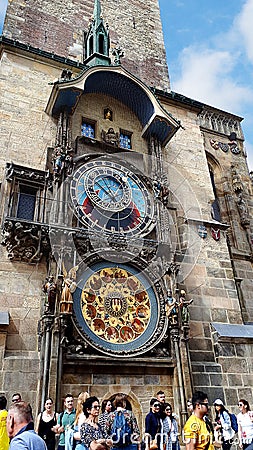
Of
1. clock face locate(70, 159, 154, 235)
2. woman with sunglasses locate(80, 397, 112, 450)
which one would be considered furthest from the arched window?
woman with sunglasses locate(80, 397, 112, 450)

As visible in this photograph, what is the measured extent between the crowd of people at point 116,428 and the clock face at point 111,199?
14.0ft

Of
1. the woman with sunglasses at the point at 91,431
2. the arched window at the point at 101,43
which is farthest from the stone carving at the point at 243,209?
the woman with sunglasses at the point at 91,431

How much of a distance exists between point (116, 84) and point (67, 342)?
6.98m

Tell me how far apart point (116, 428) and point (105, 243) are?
424cm

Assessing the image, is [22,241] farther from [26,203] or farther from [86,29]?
[86,29]

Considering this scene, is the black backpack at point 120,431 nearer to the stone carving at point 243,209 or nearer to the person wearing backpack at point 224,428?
the person wearing backpack at point 224,428

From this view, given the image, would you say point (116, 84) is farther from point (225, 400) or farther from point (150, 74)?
point (225, 400)

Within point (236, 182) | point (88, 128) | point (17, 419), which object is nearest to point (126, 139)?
point (88, 128)

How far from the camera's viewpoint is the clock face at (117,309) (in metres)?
7.03

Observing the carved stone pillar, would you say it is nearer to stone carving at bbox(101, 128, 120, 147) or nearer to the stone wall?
stone carving at bbox(101, 128, 120, 147)

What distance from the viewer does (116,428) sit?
4.00m

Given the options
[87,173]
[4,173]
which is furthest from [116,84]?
[4,173]

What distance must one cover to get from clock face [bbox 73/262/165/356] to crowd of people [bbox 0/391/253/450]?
2.12m

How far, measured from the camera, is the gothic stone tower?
6777 mm
